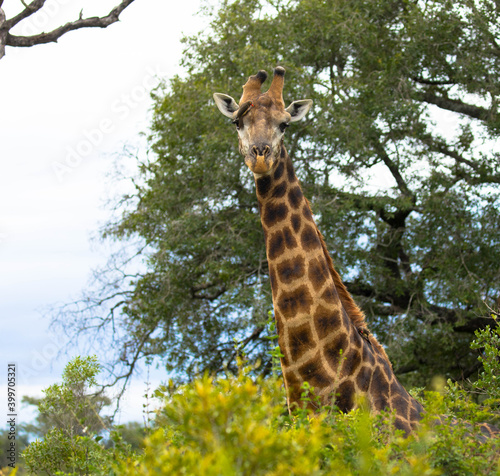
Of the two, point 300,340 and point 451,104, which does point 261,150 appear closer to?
point 300,340

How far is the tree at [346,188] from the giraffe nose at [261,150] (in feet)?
21.6

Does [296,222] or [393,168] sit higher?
[393,168]

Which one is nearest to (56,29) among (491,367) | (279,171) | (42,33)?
(42,33)

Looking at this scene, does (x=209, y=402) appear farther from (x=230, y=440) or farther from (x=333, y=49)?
(x=333, y=49)

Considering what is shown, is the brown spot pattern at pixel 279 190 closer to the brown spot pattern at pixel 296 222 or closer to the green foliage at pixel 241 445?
the brown spot pattern at pixel 296 222

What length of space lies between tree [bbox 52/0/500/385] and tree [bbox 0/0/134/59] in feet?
9.09

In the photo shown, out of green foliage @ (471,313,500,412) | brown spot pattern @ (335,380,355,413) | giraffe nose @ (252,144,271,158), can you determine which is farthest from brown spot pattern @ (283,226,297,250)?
green foliage @ (471,313,500,412)

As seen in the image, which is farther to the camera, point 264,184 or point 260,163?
point 264,184

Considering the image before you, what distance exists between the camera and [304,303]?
455cm

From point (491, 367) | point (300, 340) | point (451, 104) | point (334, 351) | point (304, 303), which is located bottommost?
point (491, 367)

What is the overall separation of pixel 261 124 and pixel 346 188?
8.01 meters

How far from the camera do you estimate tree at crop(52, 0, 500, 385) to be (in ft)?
39.4

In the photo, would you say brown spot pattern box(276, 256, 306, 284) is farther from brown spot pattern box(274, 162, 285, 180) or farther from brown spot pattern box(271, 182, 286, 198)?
brown spot pattern box(274, 162, 285, 180)

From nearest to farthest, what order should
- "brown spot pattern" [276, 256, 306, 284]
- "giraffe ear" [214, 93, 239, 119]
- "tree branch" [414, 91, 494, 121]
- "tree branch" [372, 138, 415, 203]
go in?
"brown spot pattern" [276, 256, 306, 284] → "giraffe ear" [214, 93, 239, 119] → "tree branch" [372, 138, 415, 203] → "tree branch" [414, 91, 494, 121]
